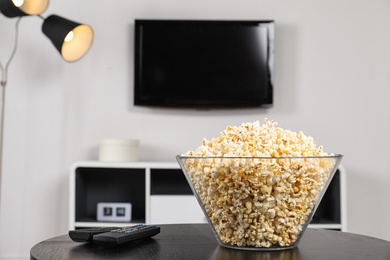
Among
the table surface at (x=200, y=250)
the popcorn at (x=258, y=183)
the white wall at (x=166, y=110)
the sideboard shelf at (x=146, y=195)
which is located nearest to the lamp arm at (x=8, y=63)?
the white wall at (x=166, y=110)

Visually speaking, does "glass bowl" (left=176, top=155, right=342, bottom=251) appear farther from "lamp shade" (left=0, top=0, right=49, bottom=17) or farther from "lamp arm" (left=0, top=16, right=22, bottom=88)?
"lamp arm" (left=0, top=16, right=22, bottom=88)

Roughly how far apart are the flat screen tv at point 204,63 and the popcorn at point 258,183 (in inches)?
83.2

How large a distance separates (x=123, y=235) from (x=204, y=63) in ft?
7.26

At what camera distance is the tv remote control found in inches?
36.4

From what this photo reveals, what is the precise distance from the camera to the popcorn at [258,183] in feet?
2.94

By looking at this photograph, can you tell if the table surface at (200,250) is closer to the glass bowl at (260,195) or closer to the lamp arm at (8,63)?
the glass bowl at (260,195)

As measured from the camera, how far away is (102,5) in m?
3.15

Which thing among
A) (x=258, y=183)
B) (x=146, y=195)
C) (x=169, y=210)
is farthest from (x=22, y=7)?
(x=258, y=183)

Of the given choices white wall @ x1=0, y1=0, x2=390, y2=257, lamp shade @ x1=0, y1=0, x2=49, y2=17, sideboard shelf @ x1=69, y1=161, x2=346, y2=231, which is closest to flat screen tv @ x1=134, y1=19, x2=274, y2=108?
white wall @ x1=0, y1=0, x2=390, y2=257

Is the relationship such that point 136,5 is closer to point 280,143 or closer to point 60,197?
point 60,197

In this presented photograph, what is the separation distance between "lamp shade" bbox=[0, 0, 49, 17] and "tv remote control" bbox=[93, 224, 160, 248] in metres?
1.94

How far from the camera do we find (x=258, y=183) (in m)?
0.89

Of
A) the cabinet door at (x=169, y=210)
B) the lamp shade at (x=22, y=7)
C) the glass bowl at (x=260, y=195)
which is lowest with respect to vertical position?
the cabinet door at (x=169, y=210)

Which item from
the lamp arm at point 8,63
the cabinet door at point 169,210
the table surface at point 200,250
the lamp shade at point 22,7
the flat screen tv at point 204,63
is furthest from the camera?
the flat screen tv at point 204,63
